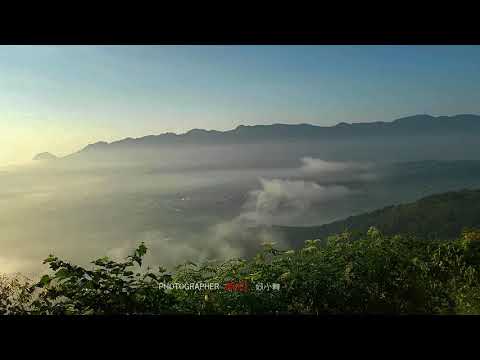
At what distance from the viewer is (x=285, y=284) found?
310cm

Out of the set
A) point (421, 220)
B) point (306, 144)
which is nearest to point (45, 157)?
point (306, 144)

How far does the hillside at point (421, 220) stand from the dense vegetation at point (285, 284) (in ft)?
0.46

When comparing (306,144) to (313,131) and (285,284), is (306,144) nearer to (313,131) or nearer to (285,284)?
(313,131)

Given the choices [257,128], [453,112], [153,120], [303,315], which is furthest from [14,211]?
[453,112]

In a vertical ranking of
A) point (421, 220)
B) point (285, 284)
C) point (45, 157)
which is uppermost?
point (45, 157)

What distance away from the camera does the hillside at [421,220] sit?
134 inches

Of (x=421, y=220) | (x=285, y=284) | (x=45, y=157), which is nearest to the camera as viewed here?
(x=285, y=284)

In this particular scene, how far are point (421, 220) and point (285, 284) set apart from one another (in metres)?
1.36

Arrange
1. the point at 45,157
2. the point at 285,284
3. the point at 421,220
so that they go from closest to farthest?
the point at 285,284
the point at 421,220
the point at 45,157

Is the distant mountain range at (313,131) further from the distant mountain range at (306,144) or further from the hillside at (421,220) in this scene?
the hillside at (421,220)
